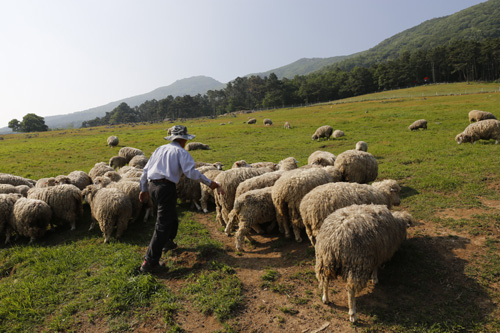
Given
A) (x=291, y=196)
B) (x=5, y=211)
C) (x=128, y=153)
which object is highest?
(x=128, y=153)

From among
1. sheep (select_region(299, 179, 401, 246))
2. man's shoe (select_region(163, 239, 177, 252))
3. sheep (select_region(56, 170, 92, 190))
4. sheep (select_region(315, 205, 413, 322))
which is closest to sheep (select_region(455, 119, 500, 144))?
sheep (select_region(299, 179, 401, 246))

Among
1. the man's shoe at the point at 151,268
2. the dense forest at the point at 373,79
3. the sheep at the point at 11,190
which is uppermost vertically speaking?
the dense forest at the point at 373,79

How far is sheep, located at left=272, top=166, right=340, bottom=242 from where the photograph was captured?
6820 mm

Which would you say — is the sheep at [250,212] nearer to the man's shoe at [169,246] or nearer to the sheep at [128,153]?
the man's shoe at [169,246]

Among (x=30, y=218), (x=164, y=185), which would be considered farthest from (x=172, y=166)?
(x=30, y=218)

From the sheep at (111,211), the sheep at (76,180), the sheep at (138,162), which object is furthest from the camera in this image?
the sheep at (138,162)

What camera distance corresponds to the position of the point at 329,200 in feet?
19.3

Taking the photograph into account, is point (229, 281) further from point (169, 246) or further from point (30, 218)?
point (30, 218)

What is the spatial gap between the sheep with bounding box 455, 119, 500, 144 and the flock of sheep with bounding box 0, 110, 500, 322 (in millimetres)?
9863

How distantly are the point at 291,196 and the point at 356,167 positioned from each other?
162 inches

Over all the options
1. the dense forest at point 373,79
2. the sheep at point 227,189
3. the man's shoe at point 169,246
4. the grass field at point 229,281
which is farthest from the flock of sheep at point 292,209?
the dense forest at point 373,79

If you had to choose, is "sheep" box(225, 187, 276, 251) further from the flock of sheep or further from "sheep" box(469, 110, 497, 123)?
"sheep" box(469, 110, 497, 123)

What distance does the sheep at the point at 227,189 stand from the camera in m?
8.30

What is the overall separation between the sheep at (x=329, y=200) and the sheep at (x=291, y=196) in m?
0.55
